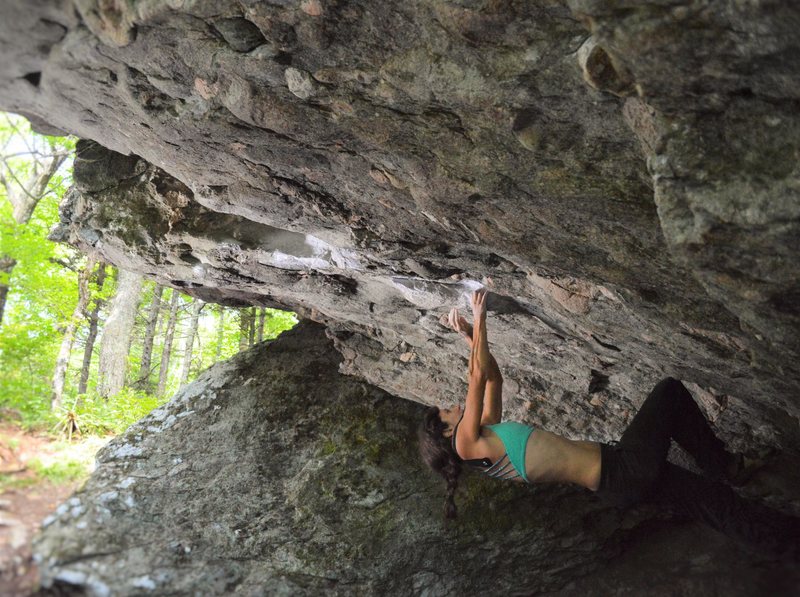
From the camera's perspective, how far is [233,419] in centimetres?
693

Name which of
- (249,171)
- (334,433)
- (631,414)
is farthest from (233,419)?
(631,414)

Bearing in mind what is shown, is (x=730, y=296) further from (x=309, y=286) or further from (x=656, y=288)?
(x=309, y=286)

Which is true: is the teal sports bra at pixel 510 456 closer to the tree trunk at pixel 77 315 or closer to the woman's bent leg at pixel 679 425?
the woman's bent leg at pixel 679 425

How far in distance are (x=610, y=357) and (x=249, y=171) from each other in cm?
383

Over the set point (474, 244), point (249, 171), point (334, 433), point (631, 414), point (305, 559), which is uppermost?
point (249, 171)

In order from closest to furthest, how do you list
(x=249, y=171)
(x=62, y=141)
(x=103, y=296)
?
(x=249, y=171) → (x=62, y=141) → (x=103, y=296)

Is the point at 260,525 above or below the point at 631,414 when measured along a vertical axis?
below

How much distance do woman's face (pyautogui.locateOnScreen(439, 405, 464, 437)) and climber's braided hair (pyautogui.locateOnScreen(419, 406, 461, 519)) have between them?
4cm

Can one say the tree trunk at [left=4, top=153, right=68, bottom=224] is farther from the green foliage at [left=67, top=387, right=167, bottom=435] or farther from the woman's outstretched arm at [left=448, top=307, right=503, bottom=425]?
the woman's outstretched arm at [left=448, top=307, right=503, bottom=425]

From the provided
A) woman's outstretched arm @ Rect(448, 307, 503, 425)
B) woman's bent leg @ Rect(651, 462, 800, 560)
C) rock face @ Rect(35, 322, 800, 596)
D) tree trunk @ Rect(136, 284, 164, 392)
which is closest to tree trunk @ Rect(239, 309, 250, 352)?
tree trunk @ Rect(136, 284, 164, 392)

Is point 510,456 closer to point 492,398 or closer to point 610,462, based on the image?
point 492,398

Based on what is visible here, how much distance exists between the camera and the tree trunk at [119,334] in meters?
12.1

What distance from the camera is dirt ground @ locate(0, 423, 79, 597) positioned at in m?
2.76

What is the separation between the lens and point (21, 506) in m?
3.03
